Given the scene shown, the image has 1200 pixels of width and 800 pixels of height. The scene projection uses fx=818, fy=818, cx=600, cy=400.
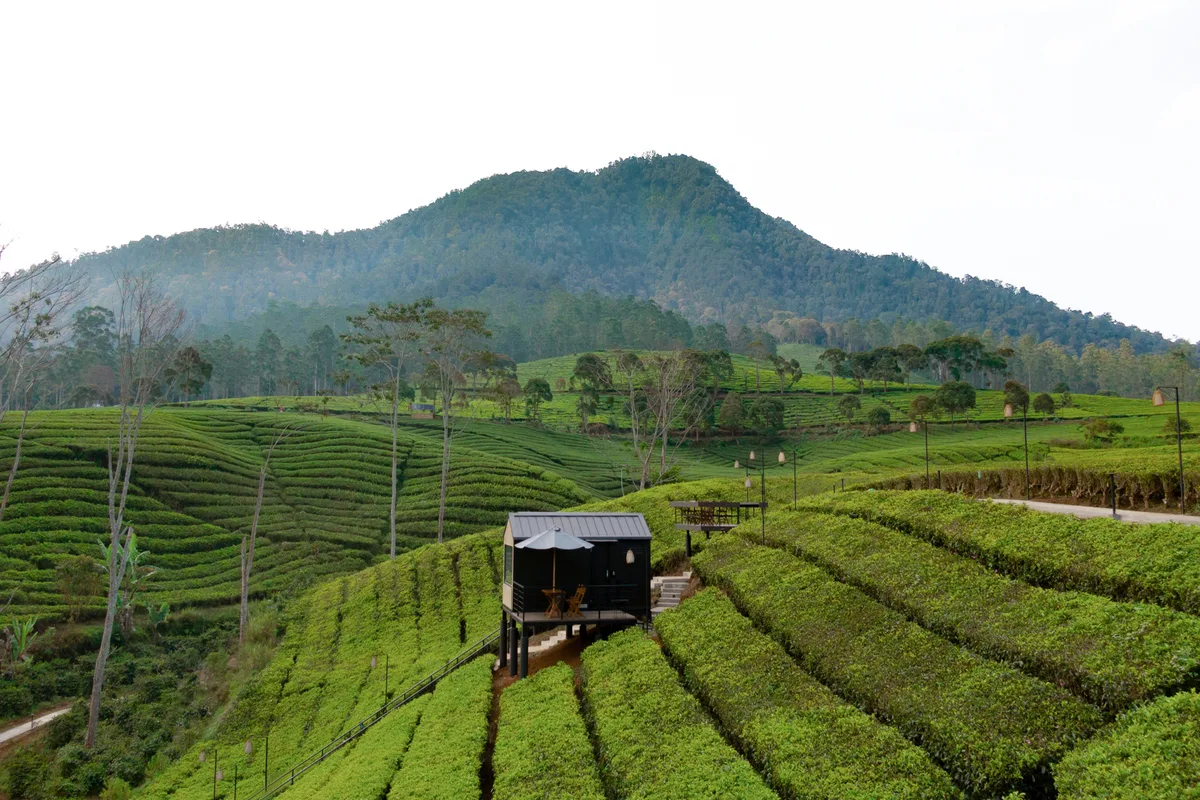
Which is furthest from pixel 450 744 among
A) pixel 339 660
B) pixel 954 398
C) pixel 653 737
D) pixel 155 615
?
pixel 954 398

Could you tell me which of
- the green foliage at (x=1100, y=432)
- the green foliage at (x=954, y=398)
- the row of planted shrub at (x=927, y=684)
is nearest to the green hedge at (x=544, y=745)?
the row of planted shrub at (x=927, y=684)

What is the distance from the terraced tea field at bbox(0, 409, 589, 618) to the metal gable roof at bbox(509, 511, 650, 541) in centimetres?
2251

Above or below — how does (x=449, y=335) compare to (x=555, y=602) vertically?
above

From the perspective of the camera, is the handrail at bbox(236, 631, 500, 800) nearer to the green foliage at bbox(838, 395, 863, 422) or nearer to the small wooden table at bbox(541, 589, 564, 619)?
the small wooden table at bbox(541, 589, 564, 619)

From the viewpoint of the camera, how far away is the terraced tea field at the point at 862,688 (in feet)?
29.9

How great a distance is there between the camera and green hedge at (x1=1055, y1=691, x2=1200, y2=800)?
755cm

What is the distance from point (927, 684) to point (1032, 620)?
71.7 inches

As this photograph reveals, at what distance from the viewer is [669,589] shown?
21.8 meters

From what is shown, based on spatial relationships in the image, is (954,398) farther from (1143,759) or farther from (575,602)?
(1143,759)

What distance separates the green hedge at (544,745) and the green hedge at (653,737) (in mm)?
320

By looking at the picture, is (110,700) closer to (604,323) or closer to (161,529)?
(161,529)

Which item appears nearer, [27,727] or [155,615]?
[27,727]

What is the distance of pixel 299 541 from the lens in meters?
43.2

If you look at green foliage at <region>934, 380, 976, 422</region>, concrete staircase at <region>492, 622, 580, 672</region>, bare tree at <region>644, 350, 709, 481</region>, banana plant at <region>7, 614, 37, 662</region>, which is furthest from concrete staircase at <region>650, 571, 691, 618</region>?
green foliage at <region>934, 380, 976, 422</region>
